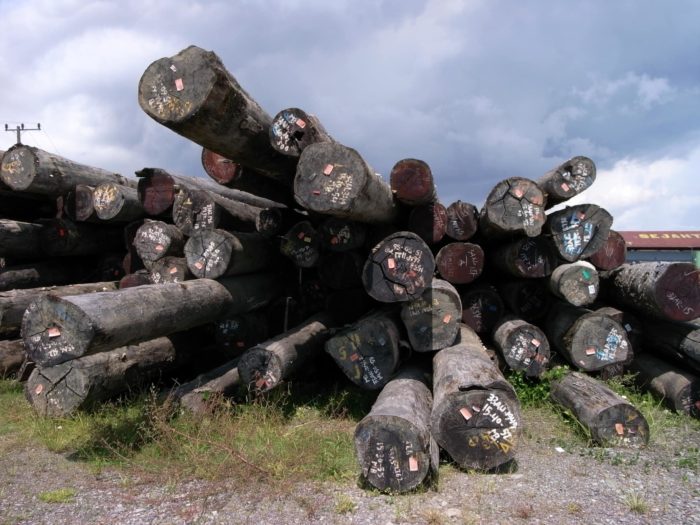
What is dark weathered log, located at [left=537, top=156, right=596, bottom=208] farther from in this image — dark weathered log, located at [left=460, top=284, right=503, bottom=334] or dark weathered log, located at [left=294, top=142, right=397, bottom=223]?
dark weathered log, located at [left=294, top=142, right=397, bottom=223]

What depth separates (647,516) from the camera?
362cm

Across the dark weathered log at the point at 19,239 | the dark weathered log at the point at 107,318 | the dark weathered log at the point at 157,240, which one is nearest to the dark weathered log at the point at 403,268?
the dark weathered log at the point at 107,318

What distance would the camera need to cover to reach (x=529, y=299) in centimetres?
693

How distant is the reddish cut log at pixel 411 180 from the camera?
6121mm

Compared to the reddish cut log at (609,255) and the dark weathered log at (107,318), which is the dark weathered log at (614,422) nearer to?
the reddish cut log at (609,255)

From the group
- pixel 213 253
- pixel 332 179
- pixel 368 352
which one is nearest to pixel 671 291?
pixel 368 352

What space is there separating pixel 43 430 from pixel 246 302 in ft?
8.03

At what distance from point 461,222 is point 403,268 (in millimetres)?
1830

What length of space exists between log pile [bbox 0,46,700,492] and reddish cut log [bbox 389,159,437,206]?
18 millimetres

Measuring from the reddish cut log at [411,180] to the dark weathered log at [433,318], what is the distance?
45.9 inches

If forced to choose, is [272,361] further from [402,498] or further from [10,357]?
[10,357]

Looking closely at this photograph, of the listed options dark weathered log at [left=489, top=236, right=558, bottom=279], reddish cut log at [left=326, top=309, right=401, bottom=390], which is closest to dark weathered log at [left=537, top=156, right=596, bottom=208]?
dark weathered log at [left=489, top=236, right=558, bottom=279]

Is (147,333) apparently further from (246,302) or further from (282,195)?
(282,195)

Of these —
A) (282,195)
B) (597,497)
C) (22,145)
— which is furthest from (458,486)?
(22,145)
